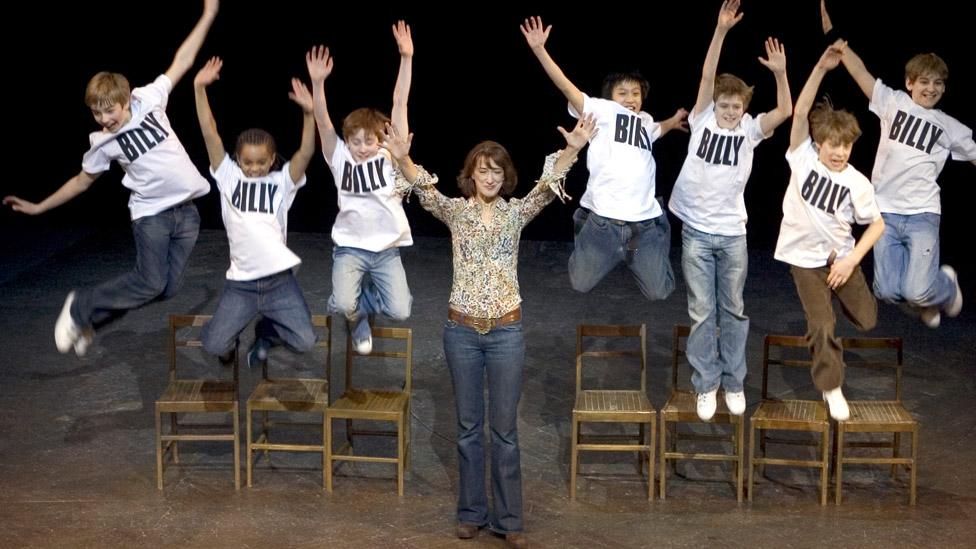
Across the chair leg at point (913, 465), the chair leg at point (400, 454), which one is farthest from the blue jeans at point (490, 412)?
the chair leg at point (913, 465)

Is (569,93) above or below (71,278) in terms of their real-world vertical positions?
above

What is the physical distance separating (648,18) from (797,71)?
1205 mm

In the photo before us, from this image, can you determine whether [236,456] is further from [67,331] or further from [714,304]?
[714,304]

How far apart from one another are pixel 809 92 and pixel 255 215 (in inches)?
100

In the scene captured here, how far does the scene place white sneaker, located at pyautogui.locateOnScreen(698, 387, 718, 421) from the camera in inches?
240

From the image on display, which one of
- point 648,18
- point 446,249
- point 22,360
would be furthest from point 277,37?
point 22,360

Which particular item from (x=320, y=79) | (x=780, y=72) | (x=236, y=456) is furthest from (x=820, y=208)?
(x=236, y=456)

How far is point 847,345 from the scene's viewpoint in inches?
251

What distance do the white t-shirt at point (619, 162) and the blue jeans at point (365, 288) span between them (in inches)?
40.0

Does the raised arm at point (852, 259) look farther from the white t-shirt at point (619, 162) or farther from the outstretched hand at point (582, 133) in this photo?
the outstretched hand at point (582, 133)

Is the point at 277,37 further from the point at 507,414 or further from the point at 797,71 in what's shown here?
the point at 507,414

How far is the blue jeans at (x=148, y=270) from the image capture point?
21.0 ft

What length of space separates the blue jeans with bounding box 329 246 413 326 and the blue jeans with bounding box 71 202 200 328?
0.75m

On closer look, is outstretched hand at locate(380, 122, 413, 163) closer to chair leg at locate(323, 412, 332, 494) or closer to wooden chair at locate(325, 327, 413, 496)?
wooden chair at locate(325, 327, 413, 496)
